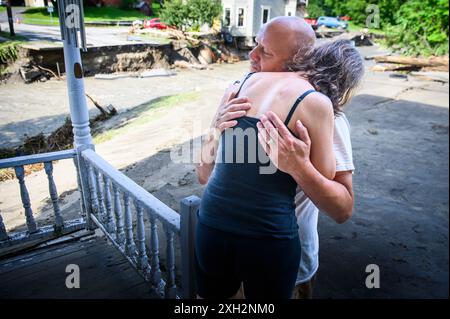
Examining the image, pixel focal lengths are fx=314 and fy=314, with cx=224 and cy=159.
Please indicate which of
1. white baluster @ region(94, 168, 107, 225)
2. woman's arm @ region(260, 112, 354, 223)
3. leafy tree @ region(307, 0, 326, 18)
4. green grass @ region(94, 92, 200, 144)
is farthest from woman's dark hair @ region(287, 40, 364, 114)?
green grass @ region(94, 92, 200, 144)

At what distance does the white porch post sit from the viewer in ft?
7.29

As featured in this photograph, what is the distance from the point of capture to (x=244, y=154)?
985 millimetres

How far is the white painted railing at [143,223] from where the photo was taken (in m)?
1.48

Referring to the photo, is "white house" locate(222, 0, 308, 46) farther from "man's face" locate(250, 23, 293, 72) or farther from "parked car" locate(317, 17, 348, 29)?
"man's face" locate(250, 23, 293, 72)

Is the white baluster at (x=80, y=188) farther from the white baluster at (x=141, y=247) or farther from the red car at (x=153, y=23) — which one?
the red car at (x=153, y=23)

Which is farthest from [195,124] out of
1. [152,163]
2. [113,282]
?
[113,282]

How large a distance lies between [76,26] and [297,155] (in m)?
2.09

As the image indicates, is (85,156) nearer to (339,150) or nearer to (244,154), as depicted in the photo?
(244,154)

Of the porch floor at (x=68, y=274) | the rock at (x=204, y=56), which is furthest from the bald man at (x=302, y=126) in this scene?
the rock at (x=204, y=56)

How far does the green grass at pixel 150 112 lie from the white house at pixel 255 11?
266 cm

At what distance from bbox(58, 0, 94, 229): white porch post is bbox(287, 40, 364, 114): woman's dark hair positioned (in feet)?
6.21

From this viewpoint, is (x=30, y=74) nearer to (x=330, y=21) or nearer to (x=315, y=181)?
(x=315, y=181)

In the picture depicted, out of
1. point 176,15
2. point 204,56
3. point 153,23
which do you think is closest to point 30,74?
point 176,15
